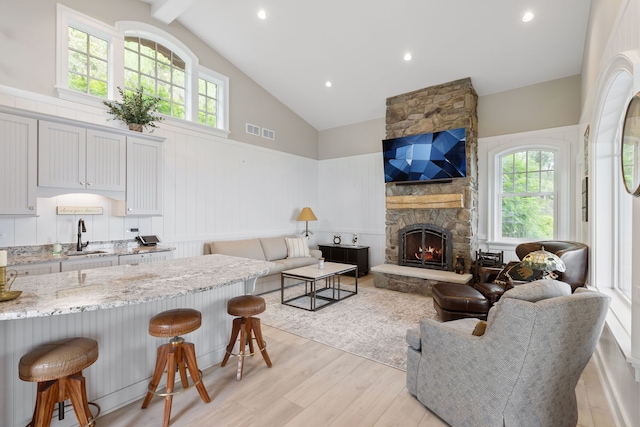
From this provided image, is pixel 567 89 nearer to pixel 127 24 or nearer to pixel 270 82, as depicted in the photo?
pixel 270 82

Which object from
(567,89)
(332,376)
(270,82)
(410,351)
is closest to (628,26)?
(410,351)

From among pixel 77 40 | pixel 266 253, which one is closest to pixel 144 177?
pixel 77 40

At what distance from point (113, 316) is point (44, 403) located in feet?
1.86

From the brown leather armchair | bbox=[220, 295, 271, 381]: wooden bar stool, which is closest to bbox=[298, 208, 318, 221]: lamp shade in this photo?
the brown leather armchair

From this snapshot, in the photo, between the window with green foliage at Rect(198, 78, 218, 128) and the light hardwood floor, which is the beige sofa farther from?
the light hardwood floor

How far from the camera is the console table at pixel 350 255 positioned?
6.40 metres

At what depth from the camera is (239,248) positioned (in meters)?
5.38

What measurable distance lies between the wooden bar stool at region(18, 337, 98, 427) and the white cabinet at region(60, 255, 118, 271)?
2032 millimetres

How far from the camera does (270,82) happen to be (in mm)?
6059

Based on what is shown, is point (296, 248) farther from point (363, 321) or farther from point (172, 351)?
point (172, 351)

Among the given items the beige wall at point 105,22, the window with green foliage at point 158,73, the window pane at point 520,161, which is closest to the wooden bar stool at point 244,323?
the beige wall at point 105,22

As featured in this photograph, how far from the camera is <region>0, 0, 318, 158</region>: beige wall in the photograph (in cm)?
339

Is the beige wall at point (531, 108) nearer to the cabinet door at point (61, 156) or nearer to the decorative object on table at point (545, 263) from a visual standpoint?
the decorative object on table at point (545, 263)

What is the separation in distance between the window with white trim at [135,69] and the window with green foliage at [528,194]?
5.16 meters
